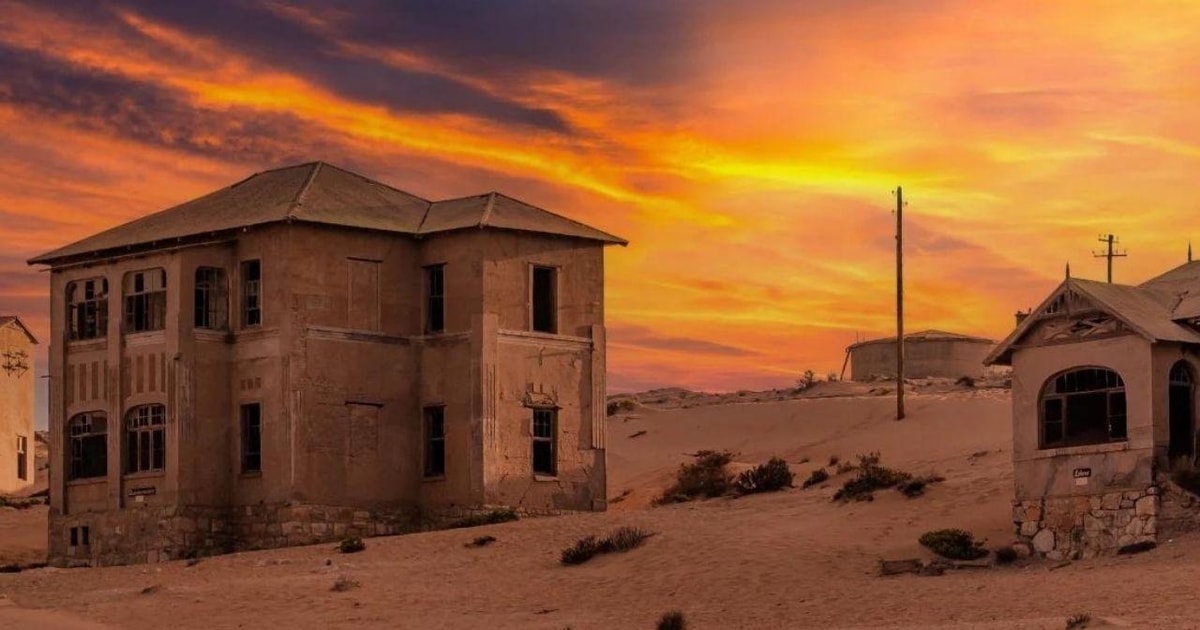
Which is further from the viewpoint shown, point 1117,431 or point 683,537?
point 683,537

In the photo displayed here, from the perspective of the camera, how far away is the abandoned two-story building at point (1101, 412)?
3941 centimetres

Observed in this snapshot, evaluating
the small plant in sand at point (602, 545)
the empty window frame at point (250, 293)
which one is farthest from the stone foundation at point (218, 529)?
the small plant in sand at point (602, 545)

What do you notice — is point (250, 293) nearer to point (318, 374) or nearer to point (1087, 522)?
point (318, 374)

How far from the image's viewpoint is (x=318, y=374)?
50.7m

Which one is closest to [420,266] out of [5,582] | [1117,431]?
[5,582]

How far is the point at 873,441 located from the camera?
6681 cm

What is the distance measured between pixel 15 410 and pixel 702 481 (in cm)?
3258

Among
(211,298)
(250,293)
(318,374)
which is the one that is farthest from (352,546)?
(211,298)

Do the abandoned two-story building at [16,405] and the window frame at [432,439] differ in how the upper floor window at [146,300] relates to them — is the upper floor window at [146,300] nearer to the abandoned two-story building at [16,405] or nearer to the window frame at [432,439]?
the window frame at [432,439]

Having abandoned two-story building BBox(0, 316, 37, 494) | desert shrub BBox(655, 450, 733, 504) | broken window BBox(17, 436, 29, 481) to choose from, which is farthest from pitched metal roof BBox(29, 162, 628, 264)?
broken window BBox(17, 436, 29, 481)

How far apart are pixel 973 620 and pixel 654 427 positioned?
43.3 meters

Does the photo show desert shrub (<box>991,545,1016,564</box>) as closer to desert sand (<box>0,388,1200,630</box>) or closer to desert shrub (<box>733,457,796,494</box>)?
desert sand (<box>0,388,1200,630</box>)

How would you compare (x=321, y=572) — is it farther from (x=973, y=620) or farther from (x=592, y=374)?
(x=973, y=620)

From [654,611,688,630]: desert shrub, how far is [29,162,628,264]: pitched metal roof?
1749cm
